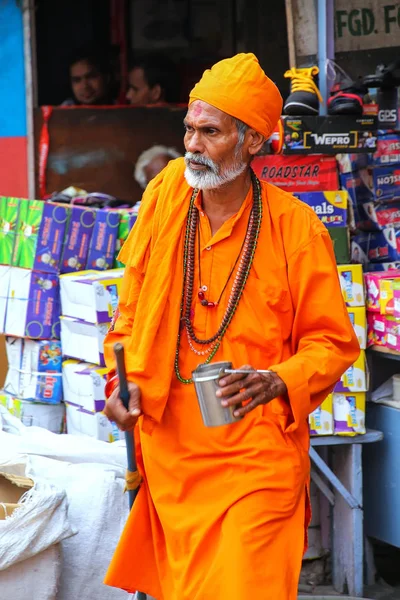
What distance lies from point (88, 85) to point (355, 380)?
11.5 feet

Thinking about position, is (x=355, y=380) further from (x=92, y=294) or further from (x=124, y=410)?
(x=124, y=410)

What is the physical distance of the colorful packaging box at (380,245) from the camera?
5520 mm

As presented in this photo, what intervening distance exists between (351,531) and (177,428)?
188cm

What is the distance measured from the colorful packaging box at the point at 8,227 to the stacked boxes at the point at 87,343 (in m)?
A: 0.39

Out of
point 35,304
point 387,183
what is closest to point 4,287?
point 35,304

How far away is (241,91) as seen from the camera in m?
3.40

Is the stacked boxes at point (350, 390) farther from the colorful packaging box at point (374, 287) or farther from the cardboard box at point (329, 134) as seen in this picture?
the cardboard box at point (329, 134)

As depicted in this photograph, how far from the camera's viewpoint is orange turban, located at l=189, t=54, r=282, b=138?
11.1 feet

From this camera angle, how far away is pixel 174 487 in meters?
3.40

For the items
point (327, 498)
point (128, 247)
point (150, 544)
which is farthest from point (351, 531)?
point (128, 247)

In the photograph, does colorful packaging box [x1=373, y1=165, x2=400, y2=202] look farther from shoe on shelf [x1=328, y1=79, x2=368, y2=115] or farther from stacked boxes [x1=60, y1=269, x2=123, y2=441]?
stacked boxes [x1=60, y1=269, x2=123, y2=441]

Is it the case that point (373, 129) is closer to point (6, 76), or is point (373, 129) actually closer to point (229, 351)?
point (229, 351)

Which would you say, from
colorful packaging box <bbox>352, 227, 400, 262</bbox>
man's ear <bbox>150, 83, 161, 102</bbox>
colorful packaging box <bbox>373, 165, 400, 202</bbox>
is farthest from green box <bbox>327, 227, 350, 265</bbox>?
man's ear <bbox>150, 83, 161, 102</bbox>

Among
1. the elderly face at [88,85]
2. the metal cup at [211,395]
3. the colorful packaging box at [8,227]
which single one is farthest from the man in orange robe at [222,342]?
the elderly face at [88,85]
